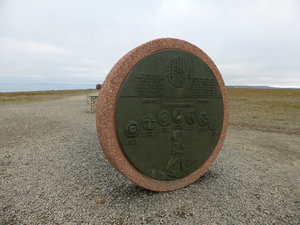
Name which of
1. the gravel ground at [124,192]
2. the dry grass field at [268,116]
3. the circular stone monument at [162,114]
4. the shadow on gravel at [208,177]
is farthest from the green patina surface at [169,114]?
the dry grass field at [268,116]

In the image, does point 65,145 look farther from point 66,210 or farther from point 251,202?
point 251,202

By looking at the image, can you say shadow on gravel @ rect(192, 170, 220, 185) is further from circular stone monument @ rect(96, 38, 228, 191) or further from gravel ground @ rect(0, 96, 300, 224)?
circular stone monument @ rect(96, 38, 228, 191)

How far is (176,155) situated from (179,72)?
1.54 meters

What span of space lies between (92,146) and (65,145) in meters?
0.87

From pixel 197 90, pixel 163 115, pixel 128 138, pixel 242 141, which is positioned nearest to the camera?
pixel 128 138

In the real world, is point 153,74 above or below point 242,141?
above

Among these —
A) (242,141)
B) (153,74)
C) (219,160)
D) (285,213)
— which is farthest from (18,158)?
(242,141)

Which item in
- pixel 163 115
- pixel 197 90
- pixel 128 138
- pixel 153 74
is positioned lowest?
pixel 128 138

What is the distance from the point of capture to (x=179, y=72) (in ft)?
10.5

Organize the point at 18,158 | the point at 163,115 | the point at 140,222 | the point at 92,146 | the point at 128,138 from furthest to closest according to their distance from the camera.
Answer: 1. the point at 92,146
2. the point at 18,158
3. the point at 163,115
4. the point at 128,138
5. the point at 140,222

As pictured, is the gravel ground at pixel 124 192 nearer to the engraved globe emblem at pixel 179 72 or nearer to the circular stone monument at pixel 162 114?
the circular stone monument at pixel 162 114

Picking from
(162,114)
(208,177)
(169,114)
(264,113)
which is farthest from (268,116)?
(162,114)

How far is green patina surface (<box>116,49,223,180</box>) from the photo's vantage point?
2.83 m

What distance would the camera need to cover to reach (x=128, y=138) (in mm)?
2805
